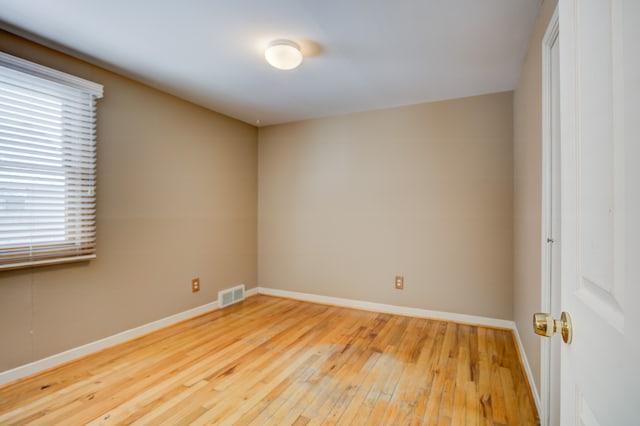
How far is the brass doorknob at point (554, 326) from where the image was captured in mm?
670

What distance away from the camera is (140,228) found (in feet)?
9.50

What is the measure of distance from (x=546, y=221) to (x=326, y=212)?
252 cm

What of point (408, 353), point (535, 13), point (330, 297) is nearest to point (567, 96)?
point (535, 13)

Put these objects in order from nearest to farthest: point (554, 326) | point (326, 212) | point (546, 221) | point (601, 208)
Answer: point (601, 208) < point (554, 326) < point (546, 221) < point (326, 212)

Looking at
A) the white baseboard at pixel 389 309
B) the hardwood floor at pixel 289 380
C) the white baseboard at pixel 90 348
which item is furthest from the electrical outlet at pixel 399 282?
the white baseboard at pixel 90 348

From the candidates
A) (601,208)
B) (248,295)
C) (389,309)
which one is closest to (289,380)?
(389,309)

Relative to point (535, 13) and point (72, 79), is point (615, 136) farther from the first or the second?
point (72, 79)

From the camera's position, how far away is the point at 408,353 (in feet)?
8.29

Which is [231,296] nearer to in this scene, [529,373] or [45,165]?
[45,165]

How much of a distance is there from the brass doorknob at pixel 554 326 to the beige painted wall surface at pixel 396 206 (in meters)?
2.64

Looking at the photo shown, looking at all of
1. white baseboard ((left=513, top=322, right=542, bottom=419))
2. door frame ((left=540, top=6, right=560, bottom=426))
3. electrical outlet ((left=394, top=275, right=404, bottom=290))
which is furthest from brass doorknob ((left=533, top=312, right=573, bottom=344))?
electrical outlet ((left=394, top=275, right=404, bottom=290))

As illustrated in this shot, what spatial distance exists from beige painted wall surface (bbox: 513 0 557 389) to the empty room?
0.12 feet

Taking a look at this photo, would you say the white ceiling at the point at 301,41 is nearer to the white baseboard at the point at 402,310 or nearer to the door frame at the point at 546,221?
the door frame at the point at 546,221

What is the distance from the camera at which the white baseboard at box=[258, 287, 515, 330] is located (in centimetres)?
310
